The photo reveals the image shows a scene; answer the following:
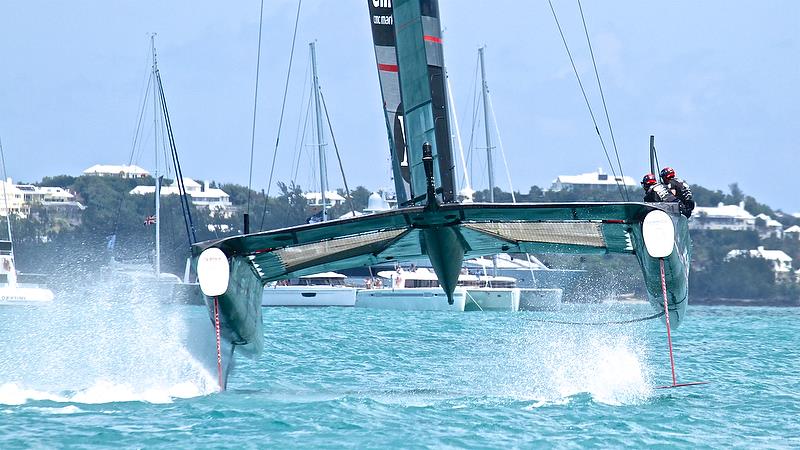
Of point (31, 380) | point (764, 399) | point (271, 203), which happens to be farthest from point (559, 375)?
point (271, 203)

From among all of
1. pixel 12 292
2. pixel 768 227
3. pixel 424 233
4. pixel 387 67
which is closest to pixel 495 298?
pixel 12 292

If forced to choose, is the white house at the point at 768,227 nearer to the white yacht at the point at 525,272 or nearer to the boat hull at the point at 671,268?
the white yacht at the point at 525,272

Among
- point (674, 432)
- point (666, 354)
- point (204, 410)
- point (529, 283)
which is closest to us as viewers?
point (674, 432)

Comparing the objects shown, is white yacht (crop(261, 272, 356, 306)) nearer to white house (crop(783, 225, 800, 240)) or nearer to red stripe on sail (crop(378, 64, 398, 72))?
red stripe on sail (crop(378, 64, 398, 72))

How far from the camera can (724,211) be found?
86188mm

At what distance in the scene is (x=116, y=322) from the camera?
19938 millimetres

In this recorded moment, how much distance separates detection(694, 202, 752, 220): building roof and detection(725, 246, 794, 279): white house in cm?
557

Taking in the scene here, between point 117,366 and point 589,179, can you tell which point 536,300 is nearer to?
point 117,366

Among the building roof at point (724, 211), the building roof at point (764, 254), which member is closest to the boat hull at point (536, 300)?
the building roof at point (764, 254)

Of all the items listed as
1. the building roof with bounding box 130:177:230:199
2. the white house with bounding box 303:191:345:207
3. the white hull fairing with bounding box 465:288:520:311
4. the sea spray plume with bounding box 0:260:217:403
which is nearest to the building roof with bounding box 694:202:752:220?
the white house with bounding box 303:191:345:207

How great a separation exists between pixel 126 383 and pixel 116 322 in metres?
10.1

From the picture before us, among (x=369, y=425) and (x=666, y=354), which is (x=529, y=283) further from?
(x=369, y=425)

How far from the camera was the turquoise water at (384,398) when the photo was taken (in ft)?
26.2

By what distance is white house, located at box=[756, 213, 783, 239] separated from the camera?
8538 centimetres
